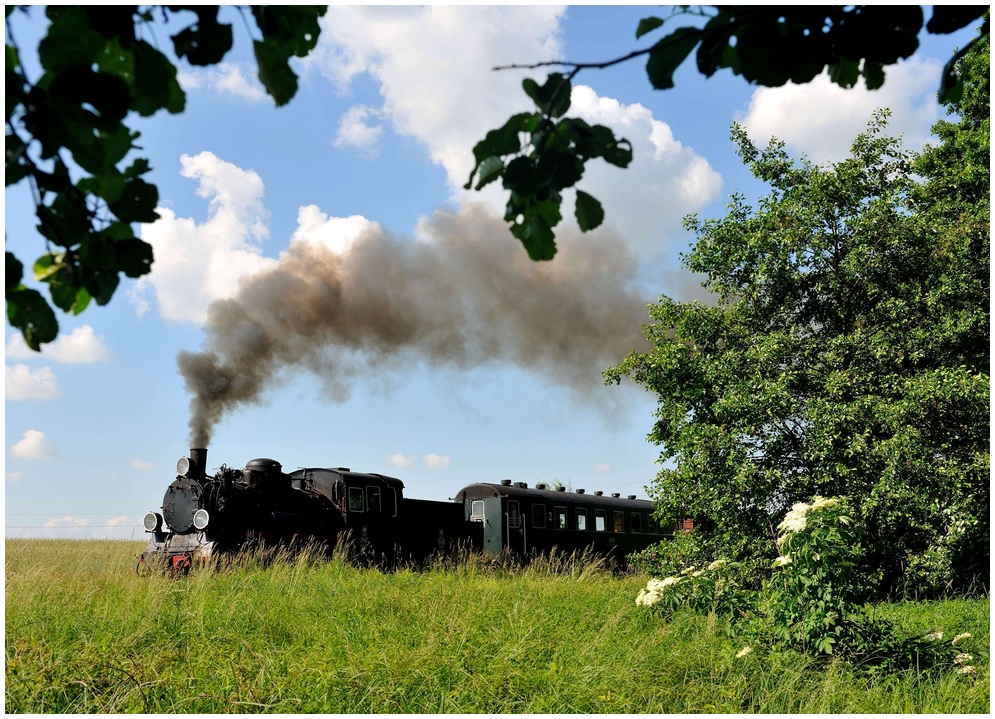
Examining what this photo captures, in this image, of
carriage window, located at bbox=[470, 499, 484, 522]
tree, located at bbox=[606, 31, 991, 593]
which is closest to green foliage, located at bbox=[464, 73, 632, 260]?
tree, located at bbox=[606, 31, 991, 593]

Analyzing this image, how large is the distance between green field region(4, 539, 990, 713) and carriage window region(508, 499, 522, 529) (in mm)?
8632

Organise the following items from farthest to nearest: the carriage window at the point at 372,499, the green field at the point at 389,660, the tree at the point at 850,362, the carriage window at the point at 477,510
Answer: the carriage window at the point at 477,510 → the carriage window at the point at 372,499 → the tree at the point at 850,362 → the green field at the point at 389,660

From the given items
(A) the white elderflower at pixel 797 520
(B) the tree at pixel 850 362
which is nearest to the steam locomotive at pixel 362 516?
(B) the tree at pixel 850 362

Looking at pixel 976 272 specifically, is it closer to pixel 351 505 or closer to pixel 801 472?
pixel 801 472

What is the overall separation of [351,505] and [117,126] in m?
13.1

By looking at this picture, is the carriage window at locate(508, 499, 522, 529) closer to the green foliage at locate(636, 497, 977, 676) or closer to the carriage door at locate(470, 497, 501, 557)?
the carriage door at locate(470, 497, 501, 557)

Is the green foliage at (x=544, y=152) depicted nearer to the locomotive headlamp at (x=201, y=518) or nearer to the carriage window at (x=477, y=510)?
the locomotive headlamp at (x=201, y=518)

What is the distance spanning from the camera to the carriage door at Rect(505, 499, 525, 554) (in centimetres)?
1712

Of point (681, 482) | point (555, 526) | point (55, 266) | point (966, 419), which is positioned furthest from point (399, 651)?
point (555, 526)

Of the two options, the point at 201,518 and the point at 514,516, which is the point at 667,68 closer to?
the point at 201,518

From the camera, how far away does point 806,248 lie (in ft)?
44.7

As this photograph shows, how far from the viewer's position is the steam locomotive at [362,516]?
12.7 meters

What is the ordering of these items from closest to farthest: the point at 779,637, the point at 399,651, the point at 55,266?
the point at 55,266, the point at 399,651, the point at 779,637

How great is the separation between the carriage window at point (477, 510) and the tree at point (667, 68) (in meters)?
15.8
